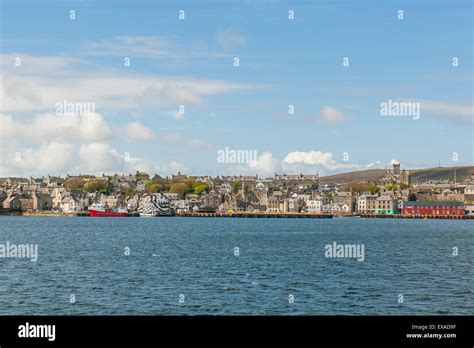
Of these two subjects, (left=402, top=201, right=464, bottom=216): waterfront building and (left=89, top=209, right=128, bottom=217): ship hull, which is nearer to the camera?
(left=402, top=201, right=464, bottom=216): waterfront building

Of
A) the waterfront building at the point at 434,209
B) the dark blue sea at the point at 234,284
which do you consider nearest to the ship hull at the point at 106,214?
the waterfront building at the point at 434,209

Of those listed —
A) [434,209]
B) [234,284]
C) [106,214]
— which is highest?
[434,209]

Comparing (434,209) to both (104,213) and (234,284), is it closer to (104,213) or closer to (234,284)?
(104,213)

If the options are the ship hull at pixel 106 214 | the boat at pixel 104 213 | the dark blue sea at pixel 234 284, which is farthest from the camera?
the boat at pixel 104 213

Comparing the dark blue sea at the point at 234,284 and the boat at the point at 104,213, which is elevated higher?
the boat at the point at 104,213

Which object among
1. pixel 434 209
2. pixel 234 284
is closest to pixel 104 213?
pixel 434 209

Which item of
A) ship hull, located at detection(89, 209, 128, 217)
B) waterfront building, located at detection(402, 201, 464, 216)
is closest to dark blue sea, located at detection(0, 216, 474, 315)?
ship hull, located at detection(89, 209, 128, 217)

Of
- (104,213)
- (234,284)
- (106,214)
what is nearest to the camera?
(234,284)

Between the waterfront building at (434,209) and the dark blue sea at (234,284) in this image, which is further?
the waterfront building at (434,209)

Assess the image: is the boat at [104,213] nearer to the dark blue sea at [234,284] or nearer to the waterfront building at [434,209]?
the waterfront building at [434,209]

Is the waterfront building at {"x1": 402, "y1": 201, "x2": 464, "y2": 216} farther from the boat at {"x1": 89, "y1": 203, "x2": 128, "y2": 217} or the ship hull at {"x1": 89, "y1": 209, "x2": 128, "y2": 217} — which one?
the ship hull at {"x1": 89, "y1": 209, "x2": 128, "y2": 217}

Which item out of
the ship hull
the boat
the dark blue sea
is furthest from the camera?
the boat
